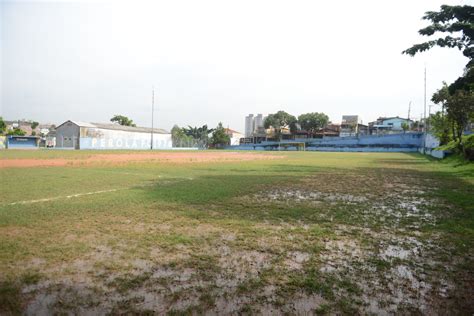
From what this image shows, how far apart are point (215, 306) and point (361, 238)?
2975 mm

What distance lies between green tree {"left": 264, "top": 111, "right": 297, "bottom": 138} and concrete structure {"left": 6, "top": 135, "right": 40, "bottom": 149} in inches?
2221

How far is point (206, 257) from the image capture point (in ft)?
13.4

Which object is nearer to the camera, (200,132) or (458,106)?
(458,106)

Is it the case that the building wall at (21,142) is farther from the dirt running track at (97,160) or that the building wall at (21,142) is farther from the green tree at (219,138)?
the green tree at (219,138)

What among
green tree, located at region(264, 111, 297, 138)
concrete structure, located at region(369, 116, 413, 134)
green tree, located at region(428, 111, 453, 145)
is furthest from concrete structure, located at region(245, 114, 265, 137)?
green tree, located at region(428, 111, 453, 145)

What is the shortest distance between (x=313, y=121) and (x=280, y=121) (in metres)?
9.61

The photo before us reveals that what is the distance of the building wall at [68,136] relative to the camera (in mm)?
57531

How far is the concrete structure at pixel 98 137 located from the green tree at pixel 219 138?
56.3 feet

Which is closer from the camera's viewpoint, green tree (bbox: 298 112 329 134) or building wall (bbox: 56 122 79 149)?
building wall (bbox: 56 122 79 149)

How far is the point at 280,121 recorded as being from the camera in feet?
297

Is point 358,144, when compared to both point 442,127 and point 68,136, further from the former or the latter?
point 68,136

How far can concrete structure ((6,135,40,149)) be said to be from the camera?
54.2m

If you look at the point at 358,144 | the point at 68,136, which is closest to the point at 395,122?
the point at 358,144

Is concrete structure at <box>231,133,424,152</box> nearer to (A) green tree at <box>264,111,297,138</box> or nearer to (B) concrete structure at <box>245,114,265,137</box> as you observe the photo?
(A) green tree at <box>264,111,297,138</box>
